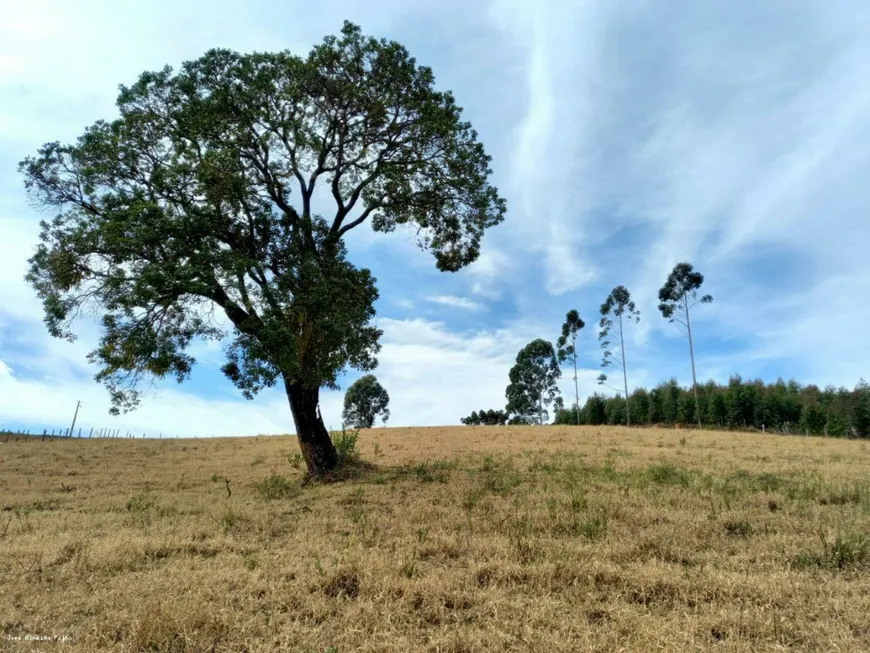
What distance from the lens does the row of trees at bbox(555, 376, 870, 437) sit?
168ft

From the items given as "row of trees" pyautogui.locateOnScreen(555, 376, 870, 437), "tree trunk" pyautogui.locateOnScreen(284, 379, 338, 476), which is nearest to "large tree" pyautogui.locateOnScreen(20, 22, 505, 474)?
"tree trunk" pyautogui.locateOnScreen(284, 379, 338, 476)

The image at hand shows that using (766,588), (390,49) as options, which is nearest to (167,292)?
(390,49)

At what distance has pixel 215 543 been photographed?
7.29 metres

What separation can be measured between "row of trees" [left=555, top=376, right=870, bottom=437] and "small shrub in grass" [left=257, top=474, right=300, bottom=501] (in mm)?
49566

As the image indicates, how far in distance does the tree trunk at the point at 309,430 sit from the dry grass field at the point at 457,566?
2367mm

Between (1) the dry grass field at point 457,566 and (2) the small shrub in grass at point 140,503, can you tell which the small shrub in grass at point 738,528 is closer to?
(1) the dry grass field at point 457,566

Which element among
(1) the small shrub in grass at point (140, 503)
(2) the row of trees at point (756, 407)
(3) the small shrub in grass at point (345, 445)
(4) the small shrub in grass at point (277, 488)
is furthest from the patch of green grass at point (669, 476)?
(2) the row of trees at point (756, 407)

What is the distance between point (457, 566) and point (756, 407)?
210ft

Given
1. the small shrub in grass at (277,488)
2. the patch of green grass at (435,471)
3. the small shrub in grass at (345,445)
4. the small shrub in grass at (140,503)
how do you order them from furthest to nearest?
the small shrub in grass at (345,445) → the patch of green grass at (435,471) → the small shrub in grass at (277,488) → the small shrub in grass at (140,503)

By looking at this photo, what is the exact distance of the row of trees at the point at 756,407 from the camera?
168 feet

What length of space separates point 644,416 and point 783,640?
68954 millimetres

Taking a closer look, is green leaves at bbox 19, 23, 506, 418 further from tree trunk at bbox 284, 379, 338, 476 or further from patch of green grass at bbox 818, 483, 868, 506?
patch of green grass at bbox 818, 483, 868, 506

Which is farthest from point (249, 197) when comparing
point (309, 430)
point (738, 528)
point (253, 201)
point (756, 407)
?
point (756, 407)

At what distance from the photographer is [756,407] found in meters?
57.2
